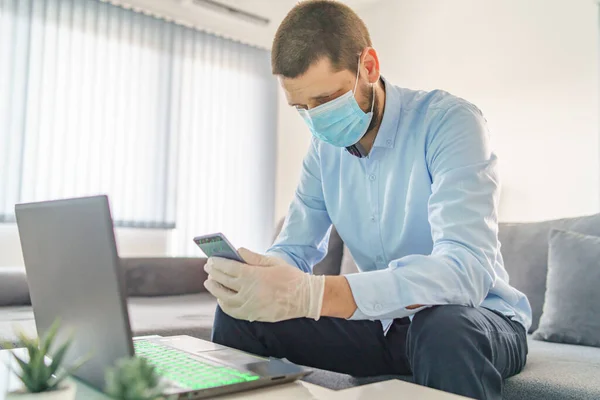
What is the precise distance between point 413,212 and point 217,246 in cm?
53

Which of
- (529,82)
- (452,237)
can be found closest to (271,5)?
(529,82)

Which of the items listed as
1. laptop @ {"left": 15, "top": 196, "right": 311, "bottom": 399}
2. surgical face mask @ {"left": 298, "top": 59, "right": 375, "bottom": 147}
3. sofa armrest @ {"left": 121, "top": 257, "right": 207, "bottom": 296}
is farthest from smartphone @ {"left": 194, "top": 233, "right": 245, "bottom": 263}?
sofa armrest @ {"left": 121, "top": 257, "right": 207, "bottom": 296}

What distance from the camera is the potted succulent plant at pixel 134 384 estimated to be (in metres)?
0.39

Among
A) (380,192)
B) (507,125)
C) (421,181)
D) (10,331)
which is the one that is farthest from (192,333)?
(507,125)

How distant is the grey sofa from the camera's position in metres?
1.02

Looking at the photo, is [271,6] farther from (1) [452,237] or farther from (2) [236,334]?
(1) [452,237]

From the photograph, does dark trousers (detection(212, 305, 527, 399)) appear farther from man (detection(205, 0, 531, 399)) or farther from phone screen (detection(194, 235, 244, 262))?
phone screen (detection(194, 235, 244, 262))

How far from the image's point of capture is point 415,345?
0.84 metres

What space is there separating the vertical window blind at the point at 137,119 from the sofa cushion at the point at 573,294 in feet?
7.21

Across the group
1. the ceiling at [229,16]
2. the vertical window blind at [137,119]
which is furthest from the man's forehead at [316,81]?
the ceiling at [229,16]

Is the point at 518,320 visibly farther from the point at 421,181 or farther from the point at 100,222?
the point at 100,222

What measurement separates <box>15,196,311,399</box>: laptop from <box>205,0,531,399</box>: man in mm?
154

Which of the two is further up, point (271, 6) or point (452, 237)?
point (271, 6)

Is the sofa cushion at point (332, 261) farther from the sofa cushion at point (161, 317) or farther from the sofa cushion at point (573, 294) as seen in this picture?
the sofa cushion at point (573, 294)
